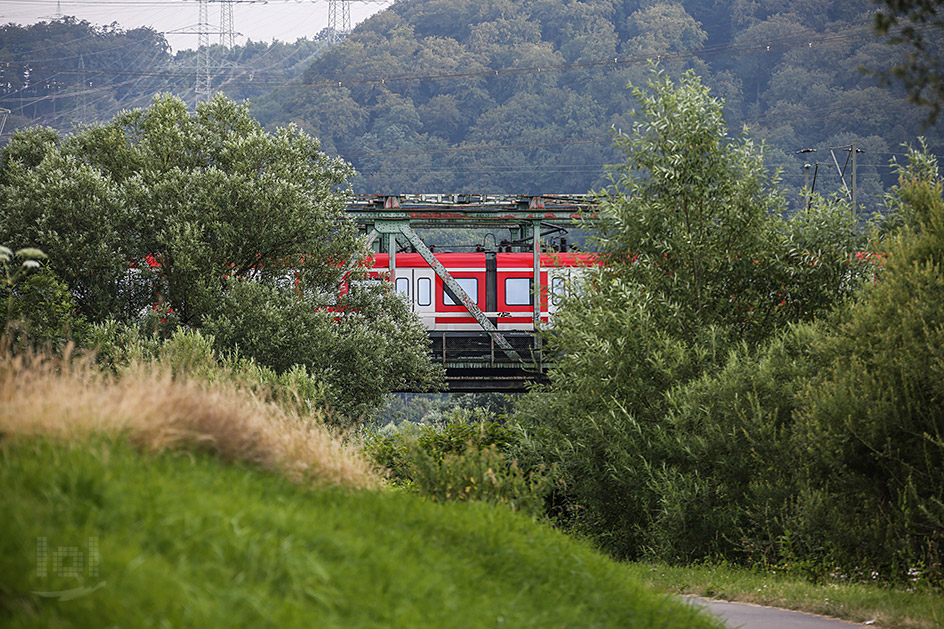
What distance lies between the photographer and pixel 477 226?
96.1ft

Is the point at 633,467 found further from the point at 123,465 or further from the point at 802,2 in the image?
the point at 802,2

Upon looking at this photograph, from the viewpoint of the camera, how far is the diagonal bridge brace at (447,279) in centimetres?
2719

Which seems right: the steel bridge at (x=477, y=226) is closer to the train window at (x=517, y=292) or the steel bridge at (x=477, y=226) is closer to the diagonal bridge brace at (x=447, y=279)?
the diagonal bridge brace at (x=447, y=279)

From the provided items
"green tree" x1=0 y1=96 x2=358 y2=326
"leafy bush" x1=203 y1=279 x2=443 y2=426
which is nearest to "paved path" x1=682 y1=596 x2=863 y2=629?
"leafy bush" x1=203 y1=279 x2=443 y2=426

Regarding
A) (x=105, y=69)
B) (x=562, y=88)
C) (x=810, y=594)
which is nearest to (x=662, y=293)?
(x=810, y=594)

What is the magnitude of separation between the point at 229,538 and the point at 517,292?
2492 cm

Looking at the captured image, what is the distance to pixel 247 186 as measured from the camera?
22.6 metres

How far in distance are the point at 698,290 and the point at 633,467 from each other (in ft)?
11.6

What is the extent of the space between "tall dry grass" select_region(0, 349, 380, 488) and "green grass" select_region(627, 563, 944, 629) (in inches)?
115

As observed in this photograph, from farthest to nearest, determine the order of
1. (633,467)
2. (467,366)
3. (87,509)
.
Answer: (467,366), (633,467), (87,509)

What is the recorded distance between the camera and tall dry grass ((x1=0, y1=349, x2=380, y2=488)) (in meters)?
5.07

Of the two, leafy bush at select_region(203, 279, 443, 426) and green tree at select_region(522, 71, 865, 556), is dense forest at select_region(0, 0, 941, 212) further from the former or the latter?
green tree at select_region(522, 71, 865, 556)

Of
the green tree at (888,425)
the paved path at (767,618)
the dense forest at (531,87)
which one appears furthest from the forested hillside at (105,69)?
the paved path at (767,618)

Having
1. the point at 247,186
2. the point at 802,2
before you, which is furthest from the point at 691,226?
the point at 802,2
